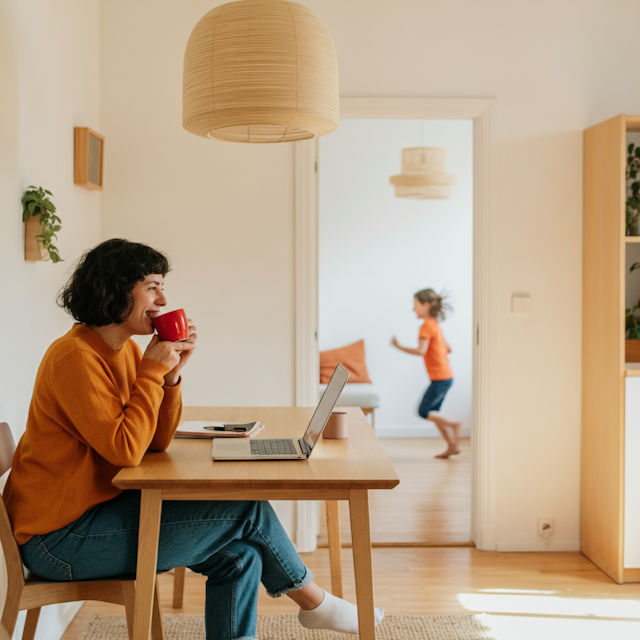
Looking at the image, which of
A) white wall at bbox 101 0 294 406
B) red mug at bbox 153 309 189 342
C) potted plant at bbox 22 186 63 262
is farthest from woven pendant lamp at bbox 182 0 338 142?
white wall at bbox 101 0 294 406

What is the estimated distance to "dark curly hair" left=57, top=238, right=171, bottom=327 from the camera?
5.84ft

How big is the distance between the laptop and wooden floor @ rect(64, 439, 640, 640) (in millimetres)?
1026

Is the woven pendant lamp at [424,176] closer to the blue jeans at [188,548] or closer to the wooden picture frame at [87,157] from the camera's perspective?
the wooden picture frame at [87,157]

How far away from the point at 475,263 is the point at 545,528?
1274 millimetres

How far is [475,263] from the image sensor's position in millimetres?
3266

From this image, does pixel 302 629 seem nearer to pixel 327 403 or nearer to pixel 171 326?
pixel 327 403

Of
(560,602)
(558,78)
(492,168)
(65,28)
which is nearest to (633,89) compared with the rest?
(558,78)

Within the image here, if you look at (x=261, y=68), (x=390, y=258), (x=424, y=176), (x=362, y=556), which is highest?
(x=424, y=176)

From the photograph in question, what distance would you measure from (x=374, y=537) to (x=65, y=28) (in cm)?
258

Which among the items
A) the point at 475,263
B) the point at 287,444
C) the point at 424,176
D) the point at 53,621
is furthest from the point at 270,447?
the point at 424,176

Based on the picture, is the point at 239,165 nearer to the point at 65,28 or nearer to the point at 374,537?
the point at 65,28

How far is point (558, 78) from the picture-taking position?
10.4ft

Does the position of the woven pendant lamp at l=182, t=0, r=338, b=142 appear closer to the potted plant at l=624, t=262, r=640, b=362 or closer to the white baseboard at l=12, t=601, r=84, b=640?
the white baseboard at l=12, t=601, r=84, b=640

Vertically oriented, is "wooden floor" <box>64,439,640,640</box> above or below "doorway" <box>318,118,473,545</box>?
below
